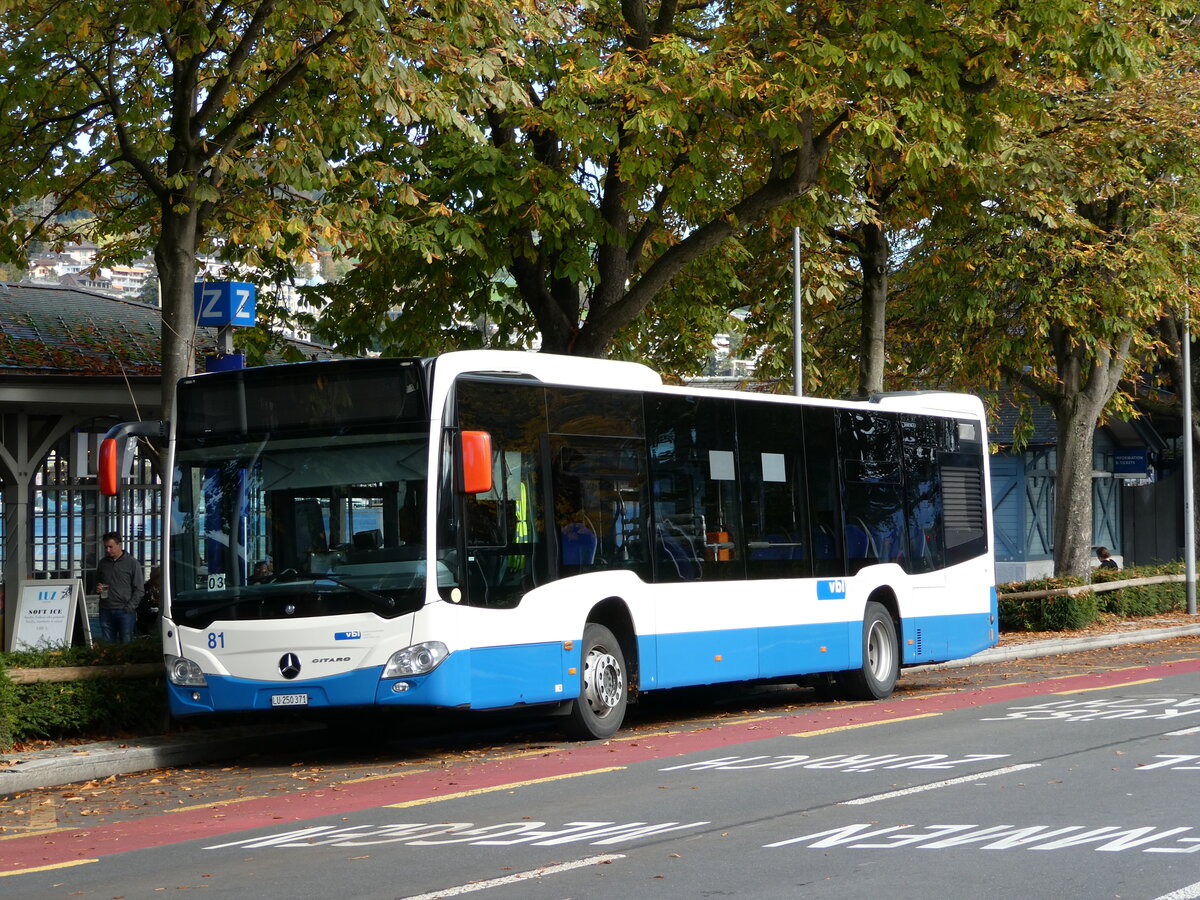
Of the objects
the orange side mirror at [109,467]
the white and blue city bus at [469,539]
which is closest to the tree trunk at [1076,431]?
the white and blue city bus at [469,539]

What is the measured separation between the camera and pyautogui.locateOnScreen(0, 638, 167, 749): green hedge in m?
13.2

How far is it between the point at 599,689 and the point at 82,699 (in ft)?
13.8

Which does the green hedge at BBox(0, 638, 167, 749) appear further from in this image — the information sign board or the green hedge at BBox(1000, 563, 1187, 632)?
the green hedge at BBox(1000, 563, 1187, 632)

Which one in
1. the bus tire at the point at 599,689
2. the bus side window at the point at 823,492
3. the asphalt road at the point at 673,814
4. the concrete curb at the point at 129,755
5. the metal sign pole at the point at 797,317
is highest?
the metal sign pole at the point at 797,317

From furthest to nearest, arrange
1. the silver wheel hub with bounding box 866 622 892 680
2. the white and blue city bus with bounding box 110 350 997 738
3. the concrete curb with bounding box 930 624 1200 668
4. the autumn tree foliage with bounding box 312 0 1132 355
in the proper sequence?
the concrete curb with bounding box 930 624 1200 668 < the silver wheel hub with bounding box 866 622 892 680 < the autumn tree foliage with bounding box 312 0 1132 355 < the white and blue city bus with bounding box 110 350 997 738

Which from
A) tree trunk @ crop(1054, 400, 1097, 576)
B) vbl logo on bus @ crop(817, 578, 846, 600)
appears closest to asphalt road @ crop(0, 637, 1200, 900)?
vbl logo on bus @ crop(817, 578, 846, 600)

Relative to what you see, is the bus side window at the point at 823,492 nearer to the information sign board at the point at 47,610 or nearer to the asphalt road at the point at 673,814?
the asphalt road at the point at 673,814

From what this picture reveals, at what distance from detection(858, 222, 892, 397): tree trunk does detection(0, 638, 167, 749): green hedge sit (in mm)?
12149

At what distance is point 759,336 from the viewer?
90.7 feet

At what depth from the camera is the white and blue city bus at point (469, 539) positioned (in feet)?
41.7

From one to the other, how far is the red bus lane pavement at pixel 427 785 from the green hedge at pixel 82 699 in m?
2.94

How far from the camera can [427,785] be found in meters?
11.6

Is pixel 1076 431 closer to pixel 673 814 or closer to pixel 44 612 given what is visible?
pixel 44 612

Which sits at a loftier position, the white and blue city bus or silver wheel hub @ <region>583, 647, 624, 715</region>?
the white and blue city bus
